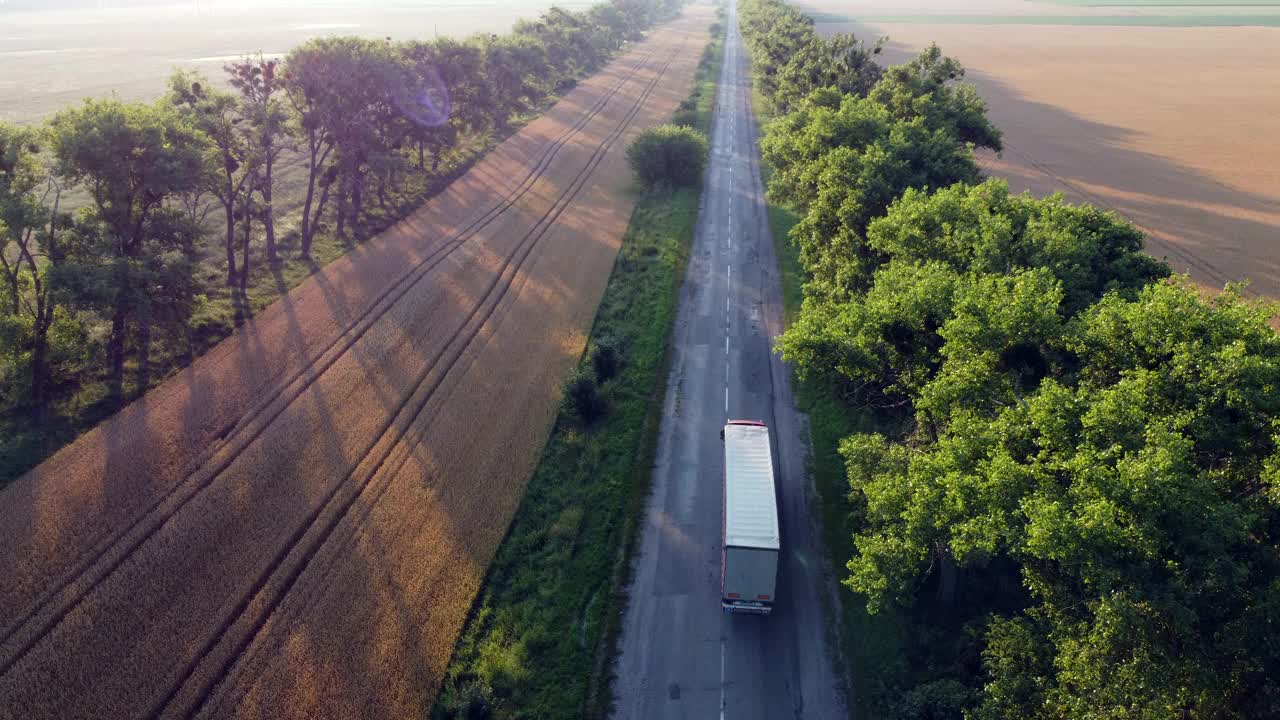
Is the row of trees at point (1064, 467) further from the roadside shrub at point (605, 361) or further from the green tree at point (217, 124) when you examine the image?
the green tree at point (217, 124)

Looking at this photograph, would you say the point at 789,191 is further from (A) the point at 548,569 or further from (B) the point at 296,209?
(B) the point at 296,209

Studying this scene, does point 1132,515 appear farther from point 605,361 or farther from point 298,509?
point 298,509

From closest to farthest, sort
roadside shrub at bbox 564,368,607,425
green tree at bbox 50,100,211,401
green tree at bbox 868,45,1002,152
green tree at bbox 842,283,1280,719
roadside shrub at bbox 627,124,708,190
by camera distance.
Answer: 1. green tree at bbox 842,283,1280,719
2. roadside shrub at bbox 564,368,607,425
3. green tree at bbox 50,100,211,401
4. green tree at bbox 868,45,1002,152
5. roadside shrub at bbox 627,124,708,190

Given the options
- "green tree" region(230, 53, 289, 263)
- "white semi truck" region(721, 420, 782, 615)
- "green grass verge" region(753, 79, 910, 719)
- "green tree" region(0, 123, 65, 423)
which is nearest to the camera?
"green grass verge" region(753, 79, 910, 719)

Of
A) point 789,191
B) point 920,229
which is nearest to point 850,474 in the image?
point 920,229

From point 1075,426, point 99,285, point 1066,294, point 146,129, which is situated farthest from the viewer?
point 146,129

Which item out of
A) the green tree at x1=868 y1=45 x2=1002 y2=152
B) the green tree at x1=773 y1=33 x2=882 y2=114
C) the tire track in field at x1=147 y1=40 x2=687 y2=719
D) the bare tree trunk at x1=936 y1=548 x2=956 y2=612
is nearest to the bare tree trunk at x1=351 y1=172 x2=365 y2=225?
the tire track in field at x1=147 y1=40 x2=687 y2=719

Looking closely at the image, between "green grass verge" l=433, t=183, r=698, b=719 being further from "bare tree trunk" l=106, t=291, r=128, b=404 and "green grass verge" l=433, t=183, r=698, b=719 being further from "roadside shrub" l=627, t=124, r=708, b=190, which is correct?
"roadside shrub" l=627, t=124, r=708, b=190
